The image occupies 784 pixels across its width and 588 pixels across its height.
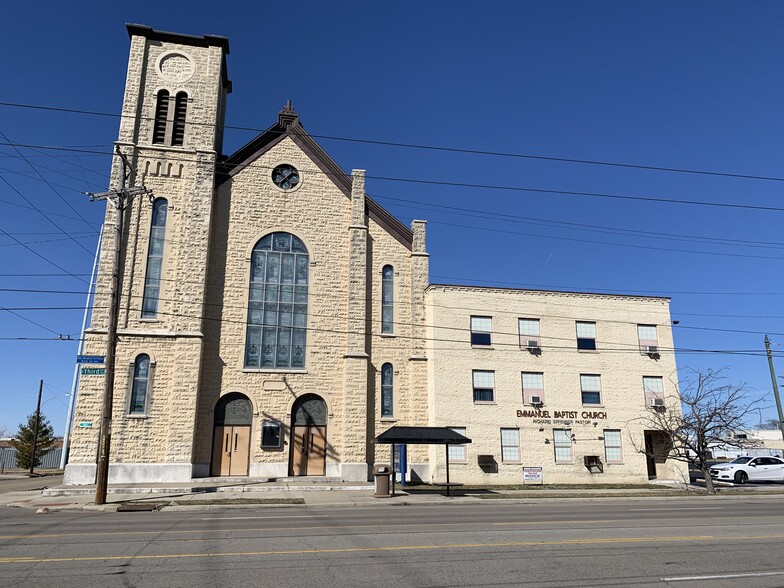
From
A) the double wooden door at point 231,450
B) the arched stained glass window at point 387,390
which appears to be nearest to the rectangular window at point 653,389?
the arched stained glass window at point 387,390

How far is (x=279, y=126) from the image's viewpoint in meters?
31.1

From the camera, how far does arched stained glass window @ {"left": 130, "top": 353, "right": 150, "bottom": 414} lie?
25656mm

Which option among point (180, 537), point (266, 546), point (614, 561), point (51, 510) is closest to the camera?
point (614, 561)

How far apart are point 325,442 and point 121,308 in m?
11.4

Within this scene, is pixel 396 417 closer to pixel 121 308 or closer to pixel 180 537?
pixel 121 308

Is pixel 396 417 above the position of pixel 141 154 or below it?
below

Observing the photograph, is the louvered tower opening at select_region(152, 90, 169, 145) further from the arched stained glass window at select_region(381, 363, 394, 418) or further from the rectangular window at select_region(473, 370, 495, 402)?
→ the rectangular window at select_region(473, 370, 495, 402)

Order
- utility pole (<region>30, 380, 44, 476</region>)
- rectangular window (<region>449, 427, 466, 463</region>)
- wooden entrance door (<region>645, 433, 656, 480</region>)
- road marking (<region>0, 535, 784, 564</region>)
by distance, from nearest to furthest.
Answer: road marking (<region>0, 535, 784, 564</region>) → rectangular window (<region>449, 427, 466, 463</region>) → wooden entrance door (<region>645, 433, 656, 480</region>) → utility pole (<region>30, 380, 44, 476</region>)

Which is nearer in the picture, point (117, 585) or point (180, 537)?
point (117, 585)

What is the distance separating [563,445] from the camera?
29.0 meters

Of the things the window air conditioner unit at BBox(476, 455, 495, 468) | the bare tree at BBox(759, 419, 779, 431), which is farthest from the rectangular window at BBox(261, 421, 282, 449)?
the bare tree at BBox(759, 419, 779, 431)

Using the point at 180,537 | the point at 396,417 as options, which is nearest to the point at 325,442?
the point at 396,417

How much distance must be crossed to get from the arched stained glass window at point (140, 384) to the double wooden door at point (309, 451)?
22.9 feet

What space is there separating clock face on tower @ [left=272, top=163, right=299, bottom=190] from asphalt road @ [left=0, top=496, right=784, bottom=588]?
18.8 metres
